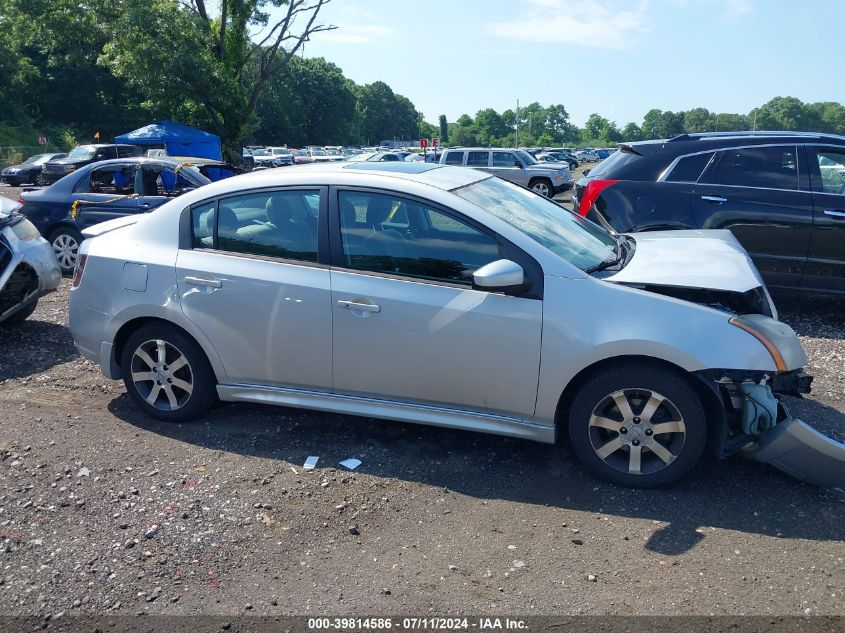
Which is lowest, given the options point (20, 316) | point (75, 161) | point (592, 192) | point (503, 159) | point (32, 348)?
point (32, 348)

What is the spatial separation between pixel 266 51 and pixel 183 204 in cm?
2735

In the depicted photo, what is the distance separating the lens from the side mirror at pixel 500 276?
384 centimetres

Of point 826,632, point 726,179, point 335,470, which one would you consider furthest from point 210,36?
point 826,632

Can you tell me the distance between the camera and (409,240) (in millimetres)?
4289

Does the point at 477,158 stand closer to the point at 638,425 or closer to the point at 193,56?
the point at 193,56

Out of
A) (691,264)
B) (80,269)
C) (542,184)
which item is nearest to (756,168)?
(691,264)

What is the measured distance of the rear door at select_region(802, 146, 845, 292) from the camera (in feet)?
22.9

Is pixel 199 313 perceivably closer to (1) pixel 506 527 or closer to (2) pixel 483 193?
(2) pixel 483 193

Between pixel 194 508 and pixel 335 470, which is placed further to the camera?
pixel 335 470

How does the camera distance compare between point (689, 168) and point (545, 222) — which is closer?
point (545, 222)

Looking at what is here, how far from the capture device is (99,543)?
359 centimetres

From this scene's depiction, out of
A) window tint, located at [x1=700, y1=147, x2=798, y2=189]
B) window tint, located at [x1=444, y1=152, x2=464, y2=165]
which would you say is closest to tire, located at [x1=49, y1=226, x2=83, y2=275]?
window tint, located at [x1=700, y1=147, x2=798, y2=189]

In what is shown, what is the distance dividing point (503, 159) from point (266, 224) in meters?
19.4

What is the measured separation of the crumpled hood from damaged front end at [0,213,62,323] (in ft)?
18.2
